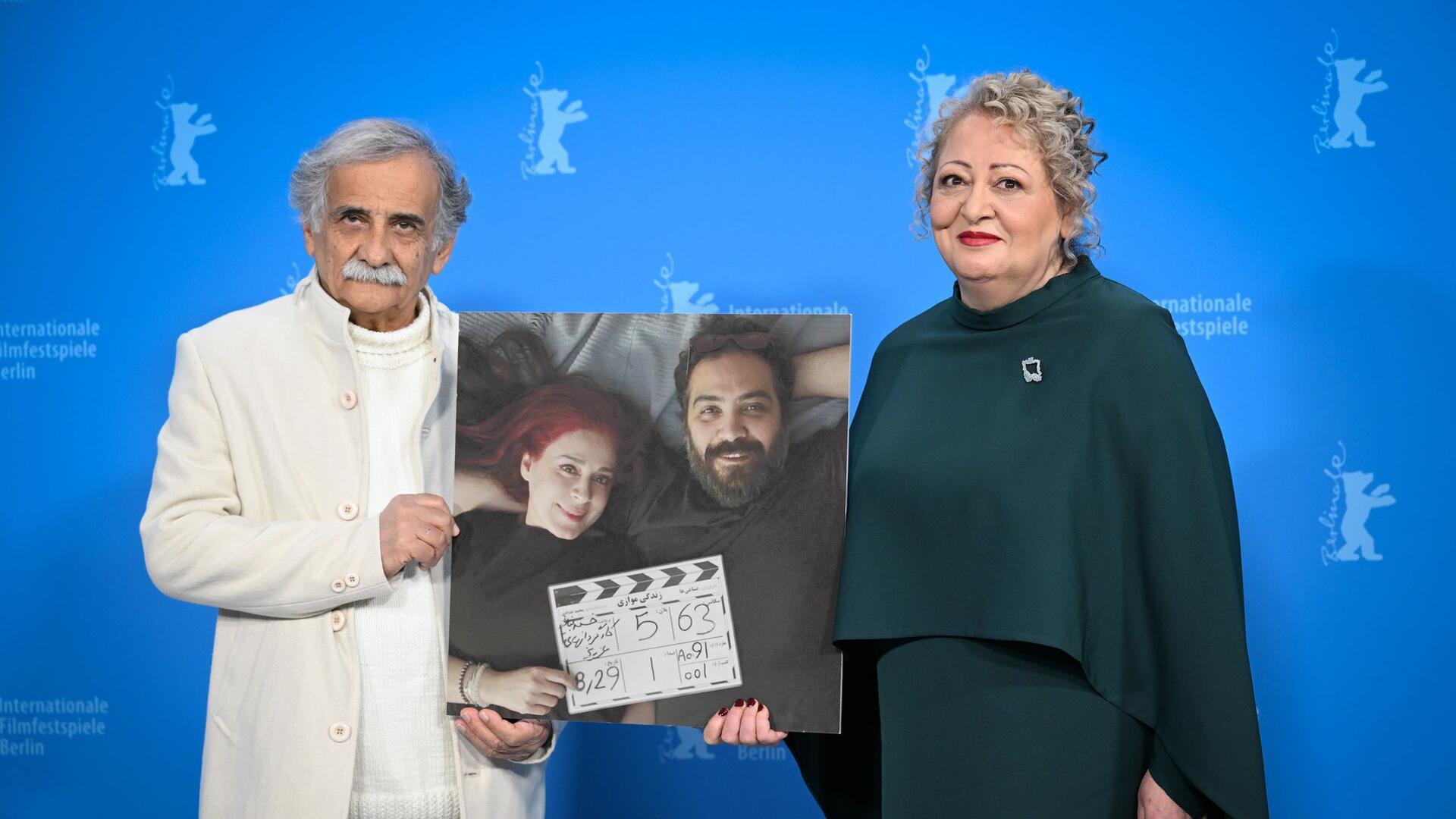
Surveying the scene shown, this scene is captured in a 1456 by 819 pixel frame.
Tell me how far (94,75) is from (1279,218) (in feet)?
9.25

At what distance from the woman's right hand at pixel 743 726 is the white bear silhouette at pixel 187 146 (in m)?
2.04

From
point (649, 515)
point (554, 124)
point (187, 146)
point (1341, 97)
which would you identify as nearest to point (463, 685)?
point (649, 515)

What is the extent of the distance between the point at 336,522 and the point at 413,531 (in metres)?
0.12

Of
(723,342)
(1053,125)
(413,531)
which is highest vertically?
(1053,125)

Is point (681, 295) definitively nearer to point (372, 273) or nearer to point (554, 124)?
point (554, 124)

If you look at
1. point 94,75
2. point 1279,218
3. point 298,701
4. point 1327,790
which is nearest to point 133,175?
point 94,75

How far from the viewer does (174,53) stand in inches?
117

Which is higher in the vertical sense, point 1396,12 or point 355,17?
point 355,17

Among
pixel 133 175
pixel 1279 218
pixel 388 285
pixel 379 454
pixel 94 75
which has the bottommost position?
pixel 379 454

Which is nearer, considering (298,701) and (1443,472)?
(298,701)

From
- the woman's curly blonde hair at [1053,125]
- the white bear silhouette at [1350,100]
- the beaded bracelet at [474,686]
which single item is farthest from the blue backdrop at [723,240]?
the beaded bracelet at [474,686]

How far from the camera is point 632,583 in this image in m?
1.76

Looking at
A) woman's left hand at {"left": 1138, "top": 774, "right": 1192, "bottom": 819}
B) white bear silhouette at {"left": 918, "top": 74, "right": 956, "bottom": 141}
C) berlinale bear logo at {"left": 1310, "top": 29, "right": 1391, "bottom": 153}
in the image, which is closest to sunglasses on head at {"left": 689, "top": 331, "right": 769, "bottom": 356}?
woman's left hand at {"left": 1138, "top": 774, "right": 1192, "bottom": 819}

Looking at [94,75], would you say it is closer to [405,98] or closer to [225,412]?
[405,98]
